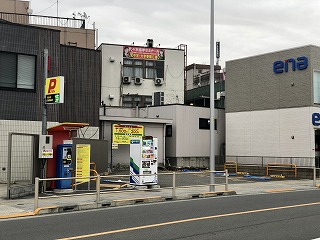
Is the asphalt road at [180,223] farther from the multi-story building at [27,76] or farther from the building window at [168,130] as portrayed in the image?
the building window at [168,130]

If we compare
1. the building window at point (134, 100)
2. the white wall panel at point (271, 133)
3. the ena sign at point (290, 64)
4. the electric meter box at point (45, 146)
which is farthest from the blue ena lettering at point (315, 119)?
the electric meter box at point (45, 146)

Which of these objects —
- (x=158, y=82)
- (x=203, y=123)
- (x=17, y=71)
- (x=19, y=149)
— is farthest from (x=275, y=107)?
(x=19, y=149)

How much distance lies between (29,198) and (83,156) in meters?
3.20

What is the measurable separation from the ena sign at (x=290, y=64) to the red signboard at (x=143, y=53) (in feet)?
50.3

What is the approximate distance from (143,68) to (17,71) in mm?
23500

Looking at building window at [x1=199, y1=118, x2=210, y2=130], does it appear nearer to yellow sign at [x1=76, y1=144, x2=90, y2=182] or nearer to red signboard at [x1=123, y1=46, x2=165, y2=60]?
red signboard at [x1=123, y1=46, x2=165, y2=60]

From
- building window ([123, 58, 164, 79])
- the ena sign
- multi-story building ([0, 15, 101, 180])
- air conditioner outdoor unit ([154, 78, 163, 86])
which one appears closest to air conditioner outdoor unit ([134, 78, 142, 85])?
building window ([123, 58, 164, 79])

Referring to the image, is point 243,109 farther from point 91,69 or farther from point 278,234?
point 278,234

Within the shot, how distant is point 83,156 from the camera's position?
1767 centimetres

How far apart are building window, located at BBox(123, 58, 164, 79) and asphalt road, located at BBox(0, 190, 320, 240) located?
101 ft

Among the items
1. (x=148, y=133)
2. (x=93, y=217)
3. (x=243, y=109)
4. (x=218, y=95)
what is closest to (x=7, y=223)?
(x=93, y=217)

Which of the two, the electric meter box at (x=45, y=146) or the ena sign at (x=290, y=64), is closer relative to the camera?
the electric meter box at (x=45, y=146)

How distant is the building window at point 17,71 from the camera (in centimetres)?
2092

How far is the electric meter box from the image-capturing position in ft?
50.8
